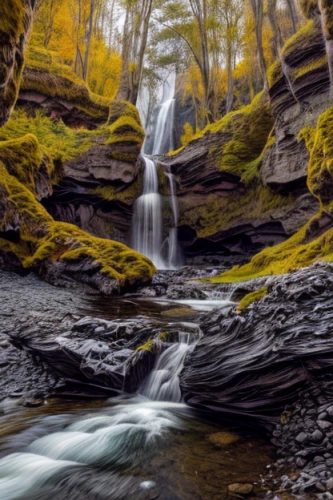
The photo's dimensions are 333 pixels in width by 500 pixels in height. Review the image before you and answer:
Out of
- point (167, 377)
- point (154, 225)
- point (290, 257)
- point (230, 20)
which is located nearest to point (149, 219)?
point (154, 225)

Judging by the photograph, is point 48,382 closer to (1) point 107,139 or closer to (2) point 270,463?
(2) point 270,463

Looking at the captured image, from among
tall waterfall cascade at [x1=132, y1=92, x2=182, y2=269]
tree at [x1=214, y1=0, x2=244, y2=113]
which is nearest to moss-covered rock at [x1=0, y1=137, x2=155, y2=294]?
tall waterfall cascade at [x1=132, y1=92, x2=182, y2=269]

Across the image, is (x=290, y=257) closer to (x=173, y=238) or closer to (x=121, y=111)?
(x=173, y=238)

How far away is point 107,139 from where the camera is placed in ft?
62.1

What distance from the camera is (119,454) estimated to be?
304 cm

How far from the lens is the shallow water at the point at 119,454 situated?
2.53 metres

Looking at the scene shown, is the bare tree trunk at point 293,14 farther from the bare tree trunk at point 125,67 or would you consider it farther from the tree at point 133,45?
the bare tree trunk at point 125,67

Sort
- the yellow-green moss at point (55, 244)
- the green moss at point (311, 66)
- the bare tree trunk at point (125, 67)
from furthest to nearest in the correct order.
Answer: the bare tree trunk at point (125, 67)
the green moss at point (311, 66)
the yellow-green moss at point (55, 244)

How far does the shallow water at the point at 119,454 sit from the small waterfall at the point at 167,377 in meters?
0.15

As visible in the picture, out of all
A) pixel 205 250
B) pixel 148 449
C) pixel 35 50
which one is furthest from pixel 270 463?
pixel 35 50

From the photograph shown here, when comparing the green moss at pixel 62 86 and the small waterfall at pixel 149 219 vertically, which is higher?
the green moss at pixel 62 86

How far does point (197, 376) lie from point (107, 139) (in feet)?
55.7

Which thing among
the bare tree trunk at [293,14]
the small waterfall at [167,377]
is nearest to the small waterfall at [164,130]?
the bare tree trunk at [293,14]

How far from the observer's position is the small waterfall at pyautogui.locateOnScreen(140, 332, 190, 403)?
406 centimetres
